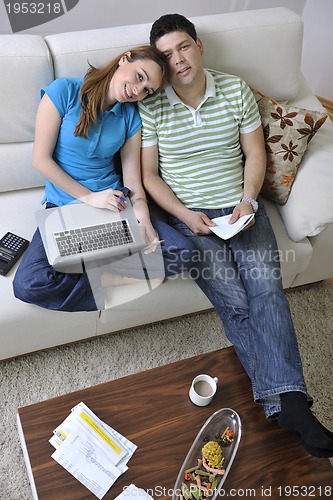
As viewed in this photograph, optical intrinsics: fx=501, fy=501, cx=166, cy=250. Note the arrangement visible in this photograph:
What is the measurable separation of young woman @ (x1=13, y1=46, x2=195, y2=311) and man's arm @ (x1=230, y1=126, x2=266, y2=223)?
1.27 ft

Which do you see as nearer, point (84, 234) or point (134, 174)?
point (84, 234)

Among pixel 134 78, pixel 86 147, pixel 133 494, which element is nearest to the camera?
pixel 133 494

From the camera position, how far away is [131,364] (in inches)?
74.6

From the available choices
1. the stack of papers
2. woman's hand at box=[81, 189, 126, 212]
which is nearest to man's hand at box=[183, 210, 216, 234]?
woman's hand at box=[81, 189, 126, 212]

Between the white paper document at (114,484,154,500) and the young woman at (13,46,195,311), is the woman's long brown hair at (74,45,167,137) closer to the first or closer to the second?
the young woman at (13,46,195,311)

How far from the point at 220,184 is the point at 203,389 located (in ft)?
2.51

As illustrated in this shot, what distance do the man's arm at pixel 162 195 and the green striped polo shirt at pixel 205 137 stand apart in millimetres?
33

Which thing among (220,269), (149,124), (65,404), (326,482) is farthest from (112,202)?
(326,482)

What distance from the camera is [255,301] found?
5.36ft

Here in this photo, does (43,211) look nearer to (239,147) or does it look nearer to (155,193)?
(155,193)

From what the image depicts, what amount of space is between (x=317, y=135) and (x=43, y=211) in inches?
43.0

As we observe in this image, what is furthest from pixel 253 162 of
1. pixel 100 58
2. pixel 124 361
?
pixel 124 361

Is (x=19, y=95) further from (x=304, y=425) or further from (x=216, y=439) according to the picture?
(x=304, y=425)

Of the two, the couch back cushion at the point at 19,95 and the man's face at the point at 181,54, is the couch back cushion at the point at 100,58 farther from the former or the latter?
the man's face at the point at 181,54
